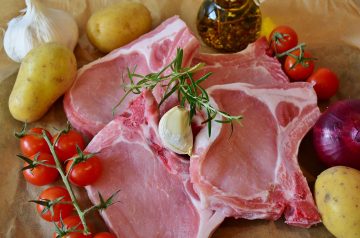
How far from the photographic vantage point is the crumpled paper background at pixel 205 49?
1.46 meters

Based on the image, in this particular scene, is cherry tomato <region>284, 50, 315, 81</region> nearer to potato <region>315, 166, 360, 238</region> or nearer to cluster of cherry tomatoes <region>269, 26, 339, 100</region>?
cluster of cherry tomatoes <region>269, 26, 339, 100</region>

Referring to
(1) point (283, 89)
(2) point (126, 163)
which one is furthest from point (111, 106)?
(1) point (283, 89)

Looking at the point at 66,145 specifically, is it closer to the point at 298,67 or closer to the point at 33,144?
the point at 33,144

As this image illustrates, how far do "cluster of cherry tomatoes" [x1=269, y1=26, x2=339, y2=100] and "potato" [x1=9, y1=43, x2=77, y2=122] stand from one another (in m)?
0.80

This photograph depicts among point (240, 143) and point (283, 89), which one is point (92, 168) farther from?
point (283, 89)

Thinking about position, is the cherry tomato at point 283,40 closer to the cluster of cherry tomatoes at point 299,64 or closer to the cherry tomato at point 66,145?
the cluster of cherry tomatoes at point 299,64

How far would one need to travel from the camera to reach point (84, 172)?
1392 mm

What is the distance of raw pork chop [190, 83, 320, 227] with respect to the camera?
4.59 ft

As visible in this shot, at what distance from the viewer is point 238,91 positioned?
1.54 meters

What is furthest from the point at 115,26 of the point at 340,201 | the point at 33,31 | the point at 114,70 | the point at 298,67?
the point at 340,201

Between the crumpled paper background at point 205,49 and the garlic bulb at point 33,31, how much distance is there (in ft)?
0.32

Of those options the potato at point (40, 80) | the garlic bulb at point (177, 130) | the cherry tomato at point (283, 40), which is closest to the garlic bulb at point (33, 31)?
the potato at point (40, 80)

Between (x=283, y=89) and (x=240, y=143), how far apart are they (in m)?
0.27

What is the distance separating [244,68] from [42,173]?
32.4 inches
